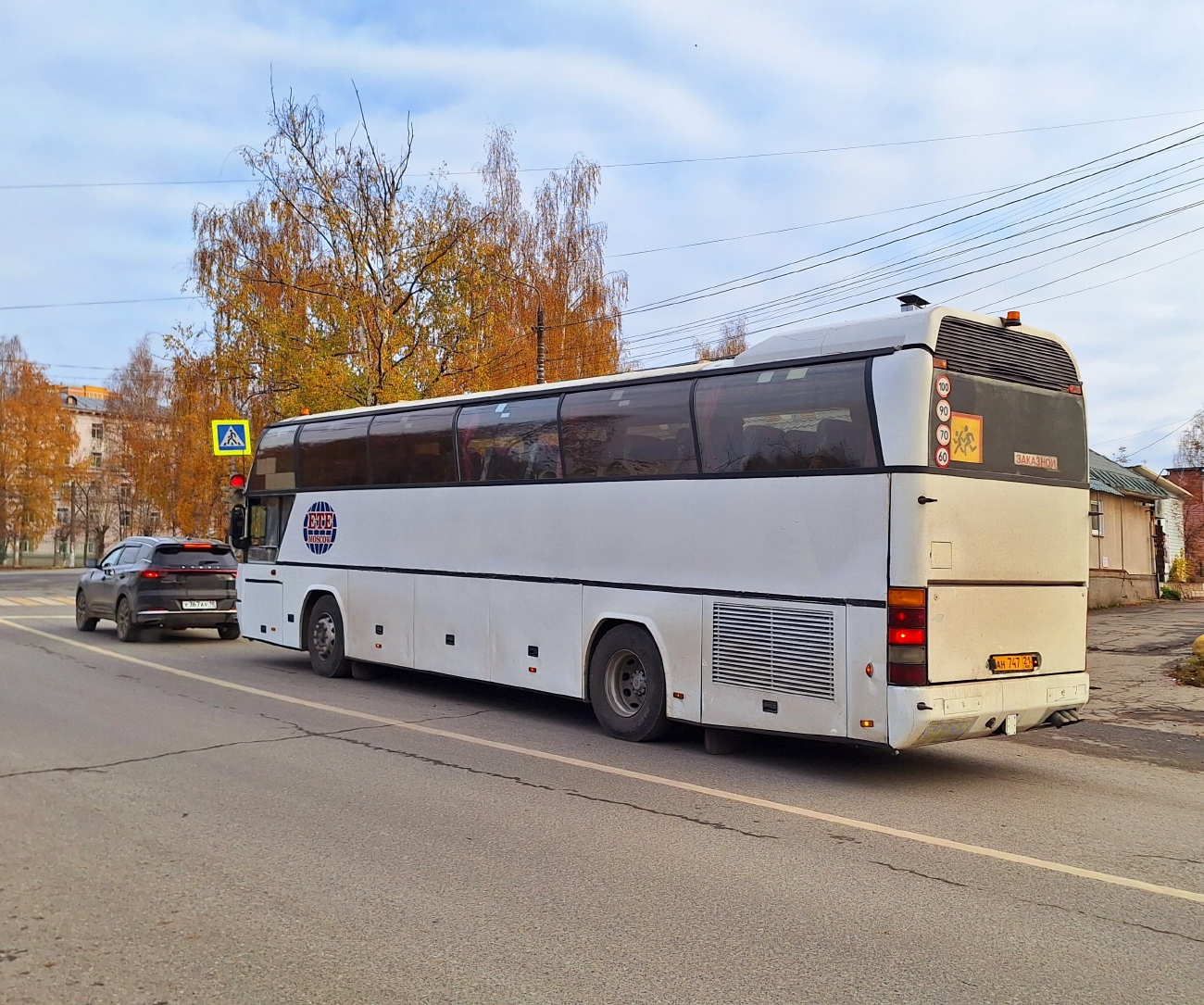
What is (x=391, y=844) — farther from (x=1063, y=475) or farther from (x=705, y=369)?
(x=1063, y=475)

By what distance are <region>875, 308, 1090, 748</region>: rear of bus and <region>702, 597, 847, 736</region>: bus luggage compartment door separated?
1.66 feet

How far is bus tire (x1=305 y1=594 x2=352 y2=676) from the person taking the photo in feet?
45.9

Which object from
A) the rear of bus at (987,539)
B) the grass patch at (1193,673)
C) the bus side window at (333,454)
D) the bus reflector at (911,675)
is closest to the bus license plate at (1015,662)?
the rear of bus at (987,539)

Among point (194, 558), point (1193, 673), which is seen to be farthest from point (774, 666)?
point (194, 558)

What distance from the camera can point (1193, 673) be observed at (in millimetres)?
14211

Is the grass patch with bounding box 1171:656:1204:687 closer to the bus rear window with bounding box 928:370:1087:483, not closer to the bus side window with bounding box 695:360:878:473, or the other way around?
the bus rear window with bounding box 928:370:1087:483

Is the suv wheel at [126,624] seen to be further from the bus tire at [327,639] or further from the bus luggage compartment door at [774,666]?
the bus luggage compartment door at [774,666]

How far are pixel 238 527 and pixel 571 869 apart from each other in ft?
37.0

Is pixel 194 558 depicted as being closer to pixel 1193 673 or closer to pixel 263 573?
pixel 263 573

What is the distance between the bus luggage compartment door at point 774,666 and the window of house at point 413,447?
4.26m

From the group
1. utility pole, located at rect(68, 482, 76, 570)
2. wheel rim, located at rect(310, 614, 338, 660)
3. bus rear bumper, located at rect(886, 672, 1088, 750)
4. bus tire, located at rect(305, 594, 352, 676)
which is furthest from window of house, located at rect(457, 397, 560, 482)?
utility pole, located at rect(68, 482, 76, 570)

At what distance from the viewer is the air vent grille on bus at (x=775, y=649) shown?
26.8ft

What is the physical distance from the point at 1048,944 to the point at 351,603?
1026cm

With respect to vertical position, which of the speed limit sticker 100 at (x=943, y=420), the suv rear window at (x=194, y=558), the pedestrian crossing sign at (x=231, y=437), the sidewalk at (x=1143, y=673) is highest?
the pedestrian crossing sign at (x=231, y=437)
